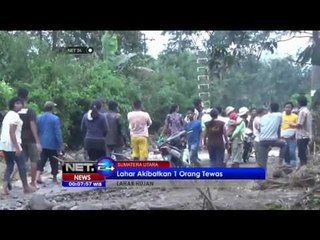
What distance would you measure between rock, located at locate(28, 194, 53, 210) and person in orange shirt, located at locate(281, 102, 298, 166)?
1.99 meters

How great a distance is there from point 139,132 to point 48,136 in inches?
30.1

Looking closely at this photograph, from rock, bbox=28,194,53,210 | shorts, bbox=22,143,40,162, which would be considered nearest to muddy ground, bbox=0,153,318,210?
rock, bbox=28,194,53,210

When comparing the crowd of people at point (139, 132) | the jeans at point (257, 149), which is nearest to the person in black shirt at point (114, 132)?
the crowd of people at point (139, 132)

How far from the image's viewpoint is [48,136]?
4.90 metres

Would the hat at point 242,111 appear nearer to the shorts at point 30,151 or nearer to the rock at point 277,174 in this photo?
the rock at point 277,174

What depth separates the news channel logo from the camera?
4.75 m

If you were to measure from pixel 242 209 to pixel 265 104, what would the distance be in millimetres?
881

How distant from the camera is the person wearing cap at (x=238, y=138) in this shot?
4.71 meters

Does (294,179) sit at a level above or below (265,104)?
below

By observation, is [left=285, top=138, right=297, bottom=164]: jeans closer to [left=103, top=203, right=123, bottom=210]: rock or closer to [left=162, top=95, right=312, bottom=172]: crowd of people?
[left=162, top=95, right=312, bottom=172]: crowd of people
